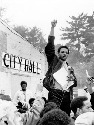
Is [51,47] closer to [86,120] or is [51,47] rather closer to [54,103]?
[54,103]

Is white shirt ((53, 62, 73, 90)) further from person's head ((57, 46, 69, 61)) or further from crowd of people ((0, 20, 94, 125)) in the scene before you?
person's head ((57, 46, 69, 61))

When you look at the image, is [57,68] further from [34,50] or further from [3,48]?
[34,50]

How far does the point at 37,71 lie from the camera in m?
13.8

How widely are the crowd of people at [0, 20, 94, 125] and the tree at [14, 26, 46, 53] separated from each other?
43.6 m

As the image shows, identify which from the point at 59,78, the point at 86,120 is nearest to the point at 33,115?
the point at 86,120

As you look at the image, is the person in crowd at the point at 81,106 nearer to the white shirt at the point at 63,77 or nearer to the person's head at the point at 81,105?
the person's head at the point at 81,105

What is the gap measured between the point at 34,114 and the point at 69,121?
91 cm

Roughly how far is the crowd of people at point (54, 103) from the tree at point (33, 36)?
4360cm

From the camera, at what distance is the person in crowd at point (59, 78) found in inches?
174

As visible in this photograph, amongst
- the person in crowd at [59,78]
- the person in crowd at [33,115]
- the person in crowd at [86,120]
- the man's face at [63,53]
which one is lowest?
the person in crowd at [86,120]

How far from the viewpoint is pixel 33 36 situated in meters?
49.9

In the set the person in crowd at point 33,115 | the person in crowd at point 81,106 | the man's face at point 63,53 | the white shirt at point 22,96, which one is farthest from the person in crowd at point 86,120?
the white shirt at point 22,96

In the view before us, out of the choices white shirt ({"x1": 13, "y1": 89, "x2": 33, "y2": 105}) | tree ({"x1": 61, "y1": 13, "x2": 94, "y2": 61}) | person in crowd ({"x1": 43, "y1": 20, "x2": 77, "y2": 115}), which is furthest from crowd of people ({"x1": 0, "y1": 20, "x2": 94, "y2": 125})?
tree ({"x1": 61, "y1": 13, "x2": 94, "y2": 61})

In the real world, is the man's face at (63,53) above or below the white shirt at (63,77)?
above
